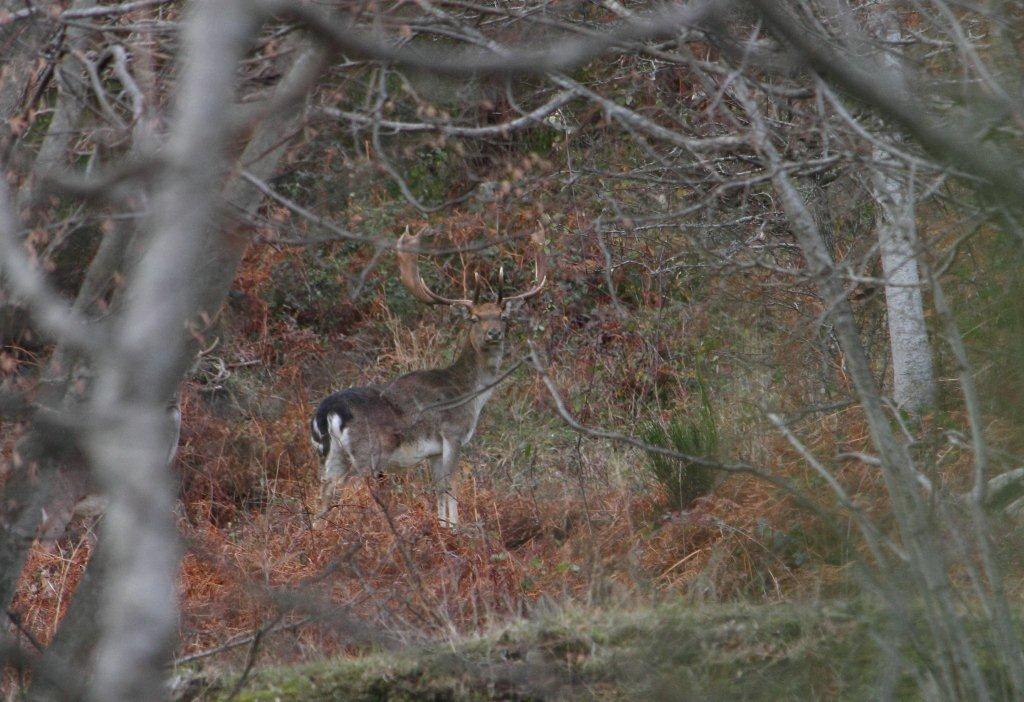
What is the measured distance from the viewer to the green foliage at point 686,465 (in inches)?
291

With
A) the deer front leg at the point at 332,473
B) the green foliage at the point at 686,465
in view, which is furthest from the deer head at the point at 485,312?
the green foliage at the point at 686,465

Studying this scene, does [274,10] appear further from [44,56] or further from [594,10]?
[594,10]

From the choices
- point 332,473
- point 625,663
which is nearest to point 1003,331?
point 625,663

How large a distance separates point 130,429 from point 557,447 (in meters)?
9.01

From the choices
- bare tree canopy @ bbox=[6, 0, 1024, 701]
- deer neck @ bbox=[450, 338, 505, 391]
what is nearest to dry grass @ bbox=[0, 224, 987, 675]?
bare tree canopy @ bbox=[6, 0, 1024, 701]

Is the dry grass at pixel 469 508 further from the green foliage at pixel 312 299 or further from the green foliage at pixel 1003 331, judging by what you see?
the green foliage at pixel 1003 331

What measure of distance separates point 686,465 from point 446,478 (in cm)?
229

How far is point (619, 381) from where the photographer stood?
11094mm

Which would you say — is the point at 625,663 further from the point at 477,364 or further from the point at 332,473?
the point at 477,364

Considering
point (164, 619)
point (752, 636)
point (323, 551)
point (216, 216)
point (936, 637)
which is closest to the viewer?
point (164, 619)

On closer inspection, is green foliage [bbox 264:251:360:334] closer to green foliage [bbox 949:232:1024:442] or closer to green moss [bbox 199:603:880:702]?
green moss [bbox 199:603:880:702]

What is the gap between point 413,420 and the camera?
8.22 metres

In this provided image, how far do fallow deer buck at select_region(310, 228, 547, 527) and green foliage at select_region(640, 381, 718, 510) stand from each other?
4.55ft

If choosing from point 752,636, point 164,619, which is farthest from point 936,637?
point 164,619
